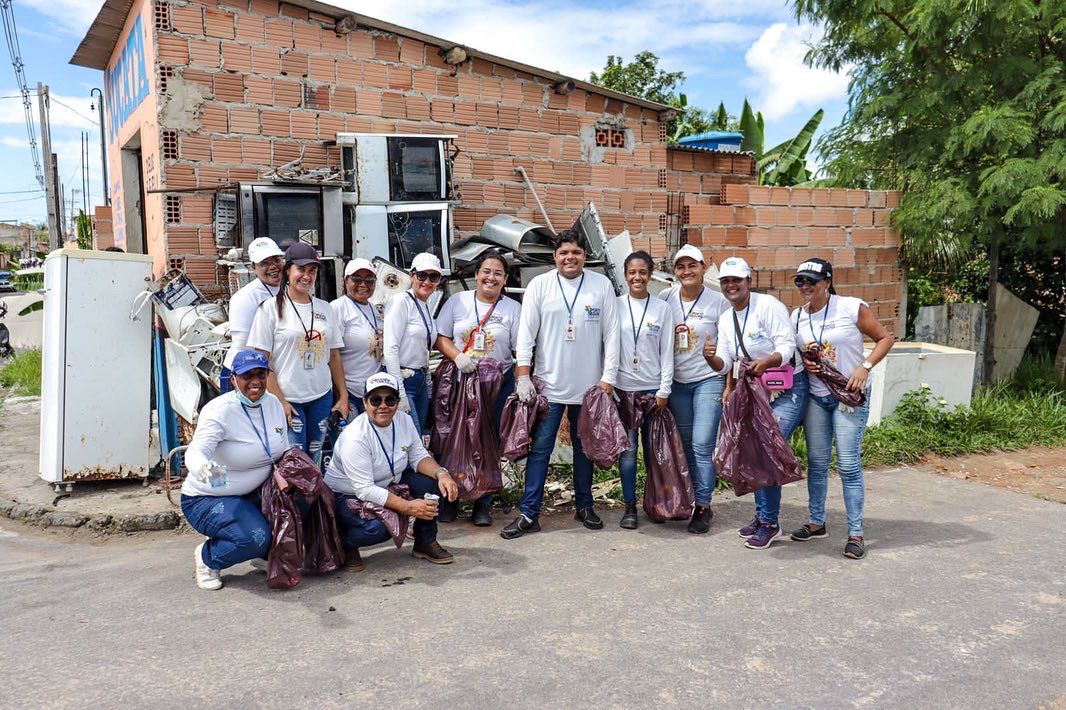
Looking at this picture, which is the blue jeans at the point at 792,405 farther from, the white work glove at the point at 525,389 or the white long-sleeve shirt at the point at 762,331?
the white work glove at the point at 525,389

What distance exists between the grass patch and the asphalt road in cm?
674

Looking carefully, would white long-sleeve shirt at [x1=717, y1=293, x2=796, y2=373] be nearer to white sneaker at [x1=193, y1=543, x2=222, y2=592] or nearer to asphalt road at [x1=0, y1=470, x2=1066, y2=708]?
asphalt road at [x1=0, y1=470, x2=1066, y2=708]

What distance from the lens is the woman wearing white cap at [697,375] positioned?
5219mm

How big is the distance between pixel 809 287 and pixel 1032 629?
209 centimetres

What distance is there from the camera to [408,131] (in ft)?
27.0

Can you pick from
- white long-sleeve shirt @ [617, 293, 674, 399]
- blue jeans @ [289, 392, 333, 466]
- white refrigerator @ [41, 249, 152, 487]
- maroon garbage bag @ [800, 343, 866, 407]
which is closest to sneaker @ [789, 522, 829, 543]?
maroon garbage bag @ [800, 343, 866, 407]

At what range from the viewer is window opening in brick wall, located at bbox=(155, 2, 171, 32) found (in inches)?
275

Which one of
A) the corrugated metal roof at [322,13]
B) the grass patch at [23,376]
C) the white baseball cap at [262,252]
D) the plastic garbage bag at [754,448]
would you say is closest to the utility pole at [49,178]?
the grass patch at [23,376]

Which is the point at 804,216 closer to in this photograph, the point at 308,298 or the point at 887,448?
the point at 887,448

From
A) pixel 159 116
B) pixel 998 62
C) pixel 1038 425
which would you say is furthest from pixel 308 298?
pixel 998 62

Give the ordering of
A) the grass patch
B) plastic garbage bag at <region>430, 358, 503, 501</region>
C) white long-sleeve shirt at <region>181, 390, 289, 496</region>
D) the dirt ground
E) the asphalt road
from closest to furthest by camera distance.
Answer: the asphalt road < white long-sleeve shirt at <region>181, 390, 289, 496</region> < plastic garbage bag at <region>430, 358, 503, 501</region> < the dirt ground < the grass patch

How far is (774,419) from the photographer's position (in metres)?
4.91

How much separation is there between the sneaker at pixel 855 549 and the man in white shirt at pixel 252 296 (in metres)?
3.77

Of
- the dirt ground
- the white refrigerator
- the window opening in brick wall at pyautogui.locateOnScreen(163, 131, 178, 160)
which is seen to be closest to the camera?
the white refrigerator
